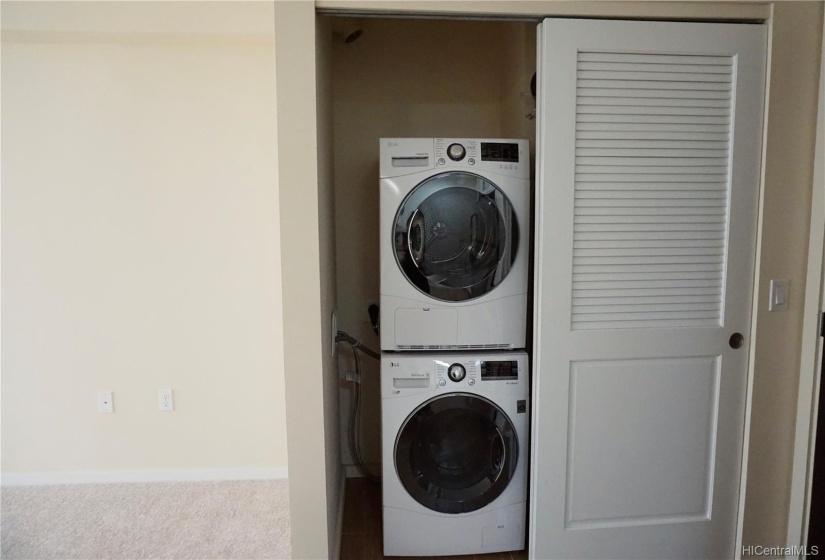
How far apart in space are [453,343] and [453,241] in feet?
1.31

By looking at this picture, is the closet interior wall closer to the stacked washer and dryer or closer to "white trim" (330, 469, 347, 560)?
"white trim" (330, 469, 347, 560)

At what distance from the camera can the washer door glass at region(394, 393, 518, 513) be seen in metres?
1.92

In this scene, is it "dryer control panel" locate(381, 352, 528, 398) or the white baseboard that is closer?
"dryer control panel" locate(381, 352, 528, 398)

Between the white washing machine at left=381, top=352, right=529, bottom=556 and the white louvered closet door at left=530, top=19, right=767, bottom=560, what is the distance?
0.15 meters

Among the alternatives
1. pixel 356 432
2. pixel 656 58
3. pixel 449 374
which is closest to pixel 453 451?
pixel 449 374

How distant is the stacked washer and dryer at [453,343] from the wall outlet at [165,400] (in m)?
1.33

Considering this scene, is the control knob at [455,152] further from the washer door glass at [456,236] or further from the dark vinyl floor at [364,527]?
the dark vinyl floor at [364,527]

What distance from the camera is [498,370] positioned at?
1.91m

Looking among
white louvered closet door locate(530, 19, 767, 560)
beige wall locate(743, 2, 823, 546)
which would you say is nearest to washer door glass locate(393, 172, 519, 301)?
white louvered closet door locate(530, 19, 767, 560)

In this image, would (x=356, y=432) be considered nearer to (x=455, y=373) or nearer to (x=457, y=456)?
(x=457, y=456)

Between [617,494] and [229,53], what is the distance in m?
2.59

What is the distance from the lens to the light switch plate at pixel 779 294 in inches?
68.7

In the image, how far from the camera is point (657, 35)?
1.68m

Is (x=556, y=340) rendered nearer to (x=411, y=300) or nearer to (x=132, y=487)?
(x=411, y=300)
